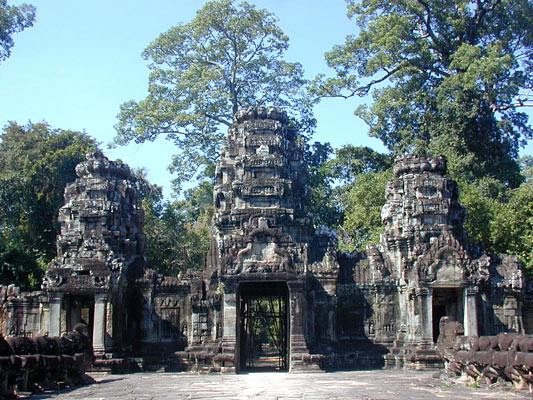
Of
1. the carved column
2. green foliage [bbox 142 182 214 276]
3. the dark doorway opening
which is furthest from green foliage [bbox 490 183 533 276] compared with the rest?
the dark doorway opening

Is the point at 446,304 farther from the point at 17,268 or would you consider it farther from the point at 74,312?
the point at 17,268

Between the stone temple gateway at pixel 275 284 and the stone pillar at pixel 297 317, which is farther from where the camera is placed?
the stone temple gateway at pixel 275 284

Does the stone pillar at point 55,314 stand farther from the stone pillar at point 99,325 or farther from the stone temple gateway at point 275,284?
the stone pillar at point 99,325

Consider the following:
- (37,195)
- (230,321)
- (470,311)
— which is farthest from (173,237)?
(470,311)

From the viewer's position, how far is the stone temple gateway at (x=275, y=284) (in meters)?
18.8

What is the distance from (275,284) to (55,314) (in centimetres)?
664

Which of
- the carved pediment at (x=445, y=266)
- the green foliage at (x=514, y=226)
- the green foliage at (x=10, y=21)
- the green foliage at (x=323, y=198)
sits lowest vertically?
the carved pediment at (x=445, y=266)

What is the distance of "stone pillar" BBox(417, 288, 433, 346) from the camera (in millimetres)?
19359

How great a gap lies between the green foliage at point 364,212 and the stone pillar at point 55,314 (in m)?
14.2

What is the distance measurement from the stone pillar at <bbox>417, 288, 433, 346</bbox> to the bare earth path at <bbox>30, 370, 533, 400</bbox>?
8.68ft

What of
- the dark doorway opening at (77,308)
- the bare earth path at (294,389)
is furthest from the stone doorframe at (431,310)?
the dark doorway opening at (77,308)

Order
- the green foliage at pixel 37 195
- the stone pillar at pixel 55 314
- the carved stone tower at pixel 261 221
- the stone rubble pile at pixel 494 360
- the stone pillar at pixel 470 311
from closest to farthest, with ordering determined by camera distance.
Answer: the stone rubble pile at pixel 494 360 → the carved stone tower at pixel 261 221 → the stone pillar at pixel 470 311 → the stone pillar at pixel 55 314 → the green foliage at pixel 37 195

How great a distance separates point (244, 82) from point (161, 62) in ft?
16.9

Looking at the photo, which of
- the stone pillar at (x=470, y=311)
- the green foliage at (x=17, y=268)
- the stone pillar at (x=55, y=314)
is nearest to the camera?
the stone pillar at (x=470, y=311)
